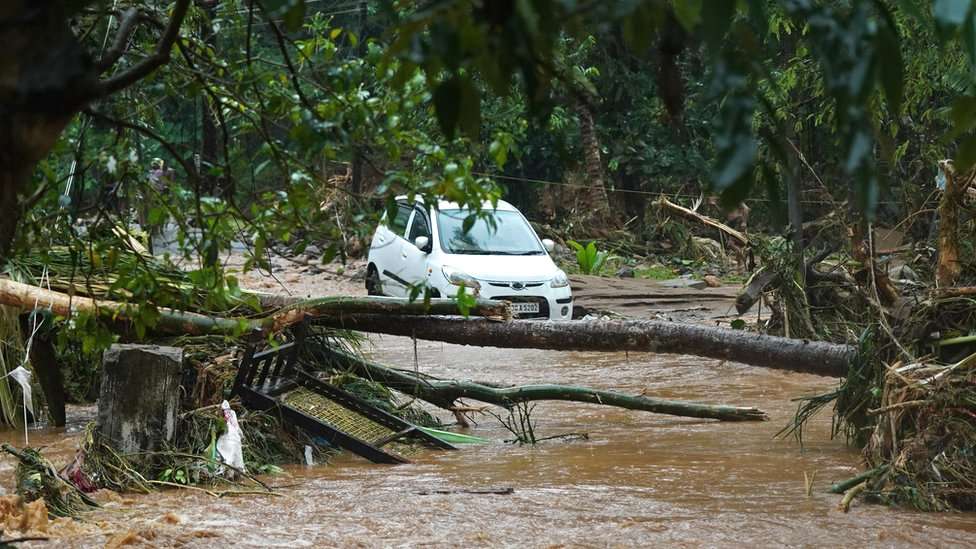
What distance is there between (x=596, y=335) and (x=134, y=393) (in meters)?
3.37

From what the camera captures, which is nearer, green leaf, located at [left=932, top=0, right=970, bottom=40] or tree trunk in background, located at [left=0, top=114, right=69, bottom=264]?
green leaf, located at [left=932, top=0, right=970, bottom=40]

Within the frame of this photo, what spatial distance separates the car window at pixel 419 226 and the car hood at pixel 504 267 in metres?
0.78

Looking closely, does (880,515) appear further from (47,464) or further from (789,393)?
(789,393)

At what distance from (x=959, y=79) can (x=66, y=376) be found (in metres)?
8.94

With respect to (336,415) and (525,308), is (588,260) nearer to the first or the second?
(525,308)

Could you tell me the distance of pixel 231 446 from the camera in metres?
7.04

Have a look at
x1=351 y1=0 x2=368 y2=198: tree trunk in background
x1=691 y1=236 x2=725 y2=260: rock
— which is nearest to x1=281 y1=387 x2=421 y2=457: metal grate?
x1=351 y1=0 x2=368 y2=198: tree trunk in background

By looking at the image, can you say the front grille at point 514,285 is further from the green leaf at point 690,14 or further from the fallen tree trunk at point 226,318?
the green leaf at point 690,14

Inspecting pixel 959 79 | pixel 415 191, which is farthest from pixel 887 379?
pixel 959 79

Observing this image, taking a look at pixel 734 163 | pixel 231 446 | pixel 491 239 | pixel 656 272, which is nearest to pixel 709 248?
pixel 656 272

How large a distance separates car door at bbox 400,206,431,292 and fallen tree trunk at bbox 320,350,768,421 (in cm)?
570

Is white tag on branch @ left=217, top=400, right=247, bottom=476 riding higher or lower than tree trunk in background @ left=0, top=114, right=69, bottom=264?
lower

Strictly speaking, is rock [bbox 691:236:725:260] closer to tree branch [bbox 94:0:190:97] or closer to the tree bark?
the tree bark

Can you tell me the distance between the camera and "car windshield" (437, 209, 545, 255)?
15.1 metres
